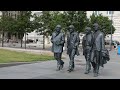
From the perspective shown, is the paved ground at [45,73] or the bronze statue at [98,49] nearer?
the paved ground at [45,73]

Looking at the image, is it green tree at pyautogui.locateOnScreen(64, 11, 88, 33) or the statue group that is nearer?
the statue group

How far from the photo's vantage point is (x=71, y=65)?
43.5ft

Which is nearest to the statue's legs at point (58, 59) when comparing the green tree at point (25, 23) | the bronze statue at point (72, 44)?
the bronze statue at point (72, 44)

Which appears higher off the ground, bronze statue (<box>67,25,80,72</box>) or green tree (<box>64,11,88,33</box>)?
green tree (<box>64,11,88,33</box>)

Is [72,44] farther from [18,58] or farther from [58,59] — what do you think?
[18,58]

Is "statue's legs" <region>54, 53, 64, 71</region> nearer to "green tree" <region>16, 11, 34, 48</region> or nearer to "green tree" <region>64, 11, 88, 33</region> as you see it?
"green tree" <region>64, 11, 88, 33</region>

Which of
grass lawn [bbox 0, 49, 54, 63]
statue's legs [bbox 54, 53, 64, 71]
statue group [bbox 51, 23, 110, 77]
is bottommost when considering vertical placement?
grass lawn [bbox 0, 49, 54, 63]

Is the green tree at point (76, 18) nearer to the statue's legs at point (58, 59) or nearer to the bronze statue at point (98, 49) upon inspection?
the statue's legs at point (58, 59)

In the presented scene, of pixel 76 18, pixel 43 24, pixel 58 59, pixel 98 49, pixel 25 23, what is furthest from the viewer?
pixel 76 18

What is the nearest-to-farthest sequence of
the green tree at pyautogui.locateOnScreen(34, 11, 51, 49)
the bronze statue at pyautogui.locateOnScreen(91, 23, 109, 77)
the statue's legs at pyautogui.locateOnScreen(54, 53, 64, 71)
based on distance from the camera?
1. the bronze statue at pyautogui.locateOnScreen(91, 23, 109, 77)
2. the statue's legs at pyautogui.locateOnScreen(54, 53, 64, 71)
3. the green tree at pyautogui.locateOnScreen(34, 11, 51, 49)

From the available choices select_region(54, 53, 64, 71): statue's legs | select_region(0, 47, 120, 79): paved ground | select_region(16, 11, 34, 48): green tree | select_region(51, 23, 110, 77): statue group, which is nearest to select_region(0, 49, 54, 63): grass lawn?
select_region(0, 47, 120, 79): paved ground

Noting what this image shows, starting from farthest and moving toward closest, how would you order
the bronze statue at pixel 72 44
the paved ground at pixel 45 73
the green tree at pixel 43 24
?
the green tree at pixel 43 24
the bronze statue at pixel 72 44
the paved ground at pixel 45 73

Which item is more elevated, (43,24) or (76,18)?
(76,18)

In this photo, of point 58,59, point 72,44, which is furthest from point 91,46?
point 58,59
